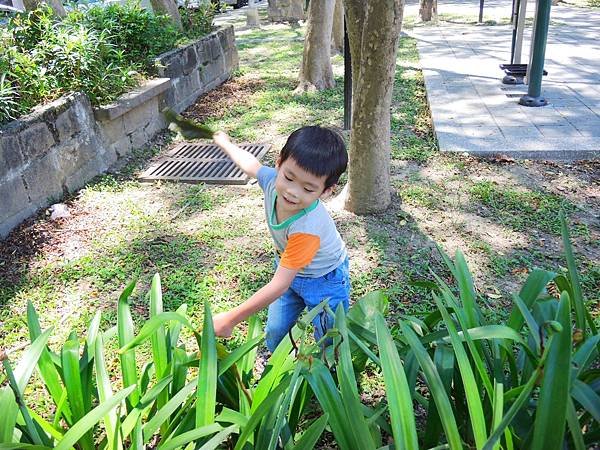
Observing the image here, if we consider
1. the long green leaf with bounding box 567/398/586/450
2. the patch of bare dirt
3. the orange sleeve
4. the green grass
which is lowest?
the green grass

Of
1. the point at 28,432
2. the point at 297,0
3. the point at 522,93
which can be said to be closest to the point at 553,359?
the point at 28,432

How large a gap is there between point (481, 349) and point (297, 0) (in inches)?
518

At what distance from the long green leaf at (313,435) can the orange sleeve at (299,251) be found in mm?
575

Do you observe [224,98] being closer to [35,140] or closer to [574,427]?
[35,140]

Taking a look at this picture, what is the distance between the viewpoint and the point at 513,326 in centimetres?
183

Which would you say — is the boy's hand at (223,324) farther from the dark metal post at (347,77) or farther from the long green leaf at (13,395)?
the dark metal post at (347,77)

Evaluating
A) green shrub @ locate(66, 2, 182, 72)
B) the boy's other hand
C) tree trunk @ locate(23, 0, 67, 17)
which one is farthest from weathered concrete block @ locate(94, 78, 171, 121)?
the boy's other hand

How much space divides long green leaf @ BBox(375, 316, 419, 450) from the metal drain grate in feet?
10.4

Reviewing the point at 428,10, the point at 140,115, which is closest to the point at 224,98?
the point at 140,115

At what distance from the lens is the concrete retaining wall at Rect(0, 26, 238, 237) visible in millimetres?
3734

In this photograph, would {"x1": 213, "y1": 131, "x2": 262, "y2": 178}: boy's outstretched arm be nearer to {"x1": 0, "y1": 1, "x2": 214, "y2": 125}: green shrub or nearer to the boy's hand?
the boy's hand

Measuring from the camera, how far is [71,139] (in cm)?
433

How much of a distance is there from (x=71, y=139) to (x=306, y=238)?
3060mm

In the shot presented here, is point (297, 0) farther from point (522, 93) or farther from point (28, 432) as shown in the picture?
point (28, 432)
